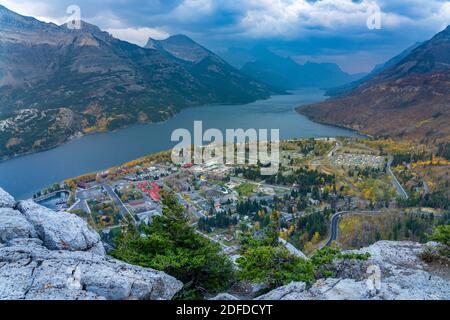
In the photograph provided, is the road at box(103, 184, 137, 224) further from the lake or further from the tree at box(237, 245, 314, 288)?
the tree at box(237, 245, 314, 288)

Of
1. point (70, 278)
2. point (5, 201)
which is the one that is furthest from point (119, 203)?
point (70, 278)

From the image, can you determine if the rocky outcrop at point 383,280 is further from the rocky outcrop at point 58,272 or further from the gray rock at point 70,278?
the rocky outcrop at point 58,272

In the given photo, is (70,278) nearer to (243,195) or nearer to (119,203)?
(119,203)

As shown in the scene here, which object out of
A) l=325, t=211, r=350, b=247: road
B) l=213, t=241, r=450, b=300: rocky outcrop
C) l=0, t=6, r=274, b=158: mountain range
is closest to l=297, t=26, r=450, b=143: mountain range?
l=325, t=211, r=350, b=247: road

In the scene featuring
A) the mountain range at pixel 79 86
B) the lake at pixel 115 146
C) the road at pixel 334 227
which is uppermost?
the mountain range at pixel 79 86

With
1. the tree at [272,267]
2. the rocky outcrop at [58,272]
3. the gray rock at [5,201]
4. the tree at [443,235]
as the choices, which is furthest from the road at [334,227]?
the gray rock at [5,201]
